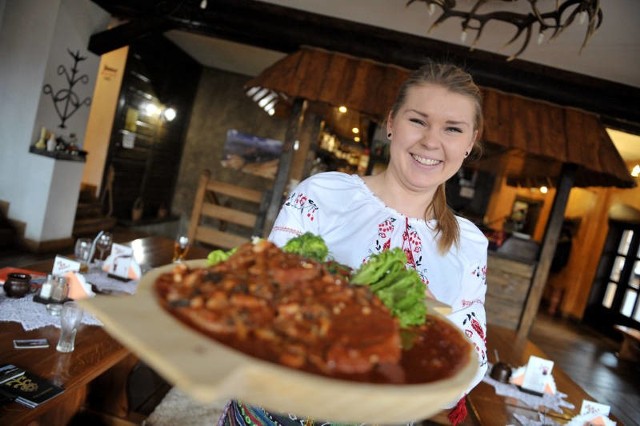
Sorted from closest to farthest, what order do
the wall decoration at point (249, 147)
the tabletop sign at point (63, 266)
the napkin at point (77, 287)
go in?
1. the napkin at point (77, 287)
2. the tabletop sign at point (63, 266)
3. the wall decoration at point (249, 147)

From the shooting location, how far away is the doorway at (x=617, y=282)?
32.4 feet

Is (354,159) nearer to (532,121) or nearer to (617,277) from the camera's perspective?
(532,121)

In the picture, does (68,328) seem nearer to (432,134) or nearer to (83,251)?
(83,251)

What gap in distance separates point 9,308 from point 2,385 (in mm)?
660

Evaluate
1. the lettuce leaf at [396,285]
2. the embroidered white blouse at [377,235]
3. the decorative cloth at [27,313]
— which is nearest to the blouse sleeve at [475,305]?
the embroidered white blouse at [377,235]

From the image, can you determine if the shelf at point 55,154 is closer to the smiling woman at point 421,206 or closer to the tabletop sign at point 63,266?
the tabletop sign at point 63,266

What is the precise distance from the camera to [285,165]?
5.83m

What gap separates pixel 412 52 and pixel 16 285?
4.63 m

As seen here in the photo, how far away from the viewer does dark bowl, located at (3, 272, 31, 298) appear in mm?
2164

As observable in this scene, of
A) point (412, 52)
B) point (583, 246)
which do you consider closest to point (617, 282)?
point (583, 246)

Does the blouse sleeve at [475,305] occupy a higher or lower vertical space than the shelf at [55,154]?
higher

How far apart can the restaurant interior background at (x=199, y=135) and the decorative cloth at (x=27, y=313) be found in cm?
174

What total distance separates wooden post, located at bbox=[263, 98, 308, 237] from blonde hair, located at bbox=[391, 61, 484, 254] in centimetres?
411

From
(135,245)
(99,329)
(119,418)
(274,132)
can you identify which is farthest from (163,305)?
(274,132)
